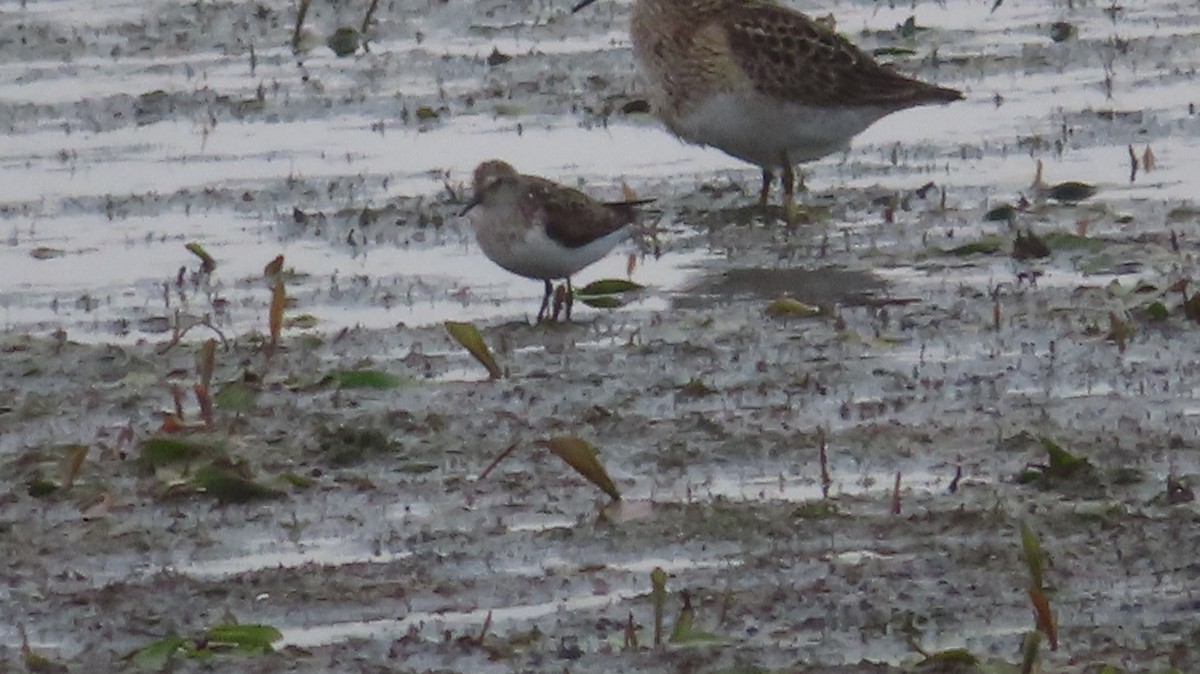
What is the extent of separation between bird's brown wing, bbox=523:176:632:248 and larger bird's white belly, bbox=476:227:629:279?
1.0 inches

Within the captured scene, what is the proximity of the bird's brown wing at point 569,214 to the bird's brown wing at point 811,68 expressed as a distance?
173 cm

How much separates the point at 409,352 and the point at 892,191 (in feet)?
10.8

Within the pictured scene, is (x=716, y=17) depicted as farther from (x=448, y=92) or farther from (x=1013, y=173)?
(x=448, y=92)

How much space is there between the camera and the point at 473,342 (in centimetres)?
902

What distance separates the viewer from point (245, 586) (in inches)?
274

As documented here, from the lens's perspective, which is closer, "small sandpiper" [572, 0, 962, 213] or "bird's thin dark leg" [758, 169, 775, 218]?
"small sandpiper" [572, 0, 962, 213]

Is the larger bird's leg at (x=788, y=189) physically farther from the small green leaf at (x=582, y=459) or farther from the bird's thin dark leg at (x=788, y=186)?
the small green leaf at (x=582, y=459)

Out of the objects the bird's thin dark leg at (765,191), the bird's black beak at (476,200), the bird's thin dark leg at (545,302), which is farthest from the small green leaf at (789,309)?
the bird's thin dark leg at (765,191)

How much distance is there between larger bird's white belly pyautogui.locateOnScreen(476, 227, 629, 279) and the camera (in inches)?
393

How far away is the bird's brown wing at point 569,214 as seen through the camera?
394 inches

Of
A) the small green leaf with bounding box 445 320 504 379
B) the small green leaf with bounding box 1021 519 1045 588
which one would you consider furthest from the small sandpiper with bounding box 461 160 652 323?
the small green leaf with bounding box 1021 519 1045 588

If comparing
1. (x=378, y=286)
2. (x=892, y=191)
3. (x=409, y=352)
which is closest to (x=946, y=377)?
(x=409, y=352)

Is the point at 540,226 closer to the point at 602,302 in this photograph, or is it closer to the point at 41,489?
the point at 602,302

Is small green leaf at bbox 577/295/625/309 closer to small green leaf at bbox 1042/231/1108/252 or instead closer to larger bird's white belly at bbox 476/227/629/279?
larger bird's white belly at bbox 476/227/629/279
